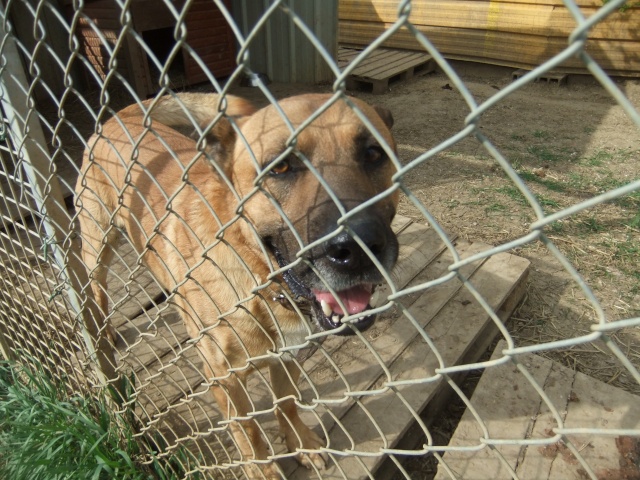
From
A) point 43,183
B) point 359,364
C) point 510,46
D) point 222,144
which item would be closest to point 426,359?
point 359,364

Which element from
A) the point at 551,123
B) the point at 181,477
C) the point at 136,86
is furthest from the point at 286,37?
the point at 181,477

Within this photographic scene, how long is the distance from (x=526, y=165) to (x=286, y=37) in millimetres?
4709

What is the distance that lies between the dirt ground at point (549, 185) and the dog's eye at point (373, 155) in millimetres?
1039

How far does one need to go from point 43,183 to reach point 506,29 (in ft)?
29.0

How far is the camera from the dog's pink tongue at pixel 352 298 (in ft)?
5.00

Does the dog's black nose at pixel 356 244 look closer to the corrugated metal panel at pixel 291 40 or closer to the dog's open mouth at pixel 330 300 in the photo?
the dog's open mouth at pixel 330 300

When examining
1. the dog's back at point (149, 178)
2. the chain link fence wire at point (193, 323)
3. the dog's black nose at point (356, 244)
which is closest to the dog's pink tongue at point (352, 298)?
the chain link fence wire at point (193, 323)

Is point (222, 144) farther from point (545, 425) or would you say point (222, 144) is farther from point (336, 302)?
point (545, 425)

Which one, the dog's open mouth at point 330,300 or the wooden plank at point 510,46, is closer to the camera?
the dog's open mouth at point 330,300

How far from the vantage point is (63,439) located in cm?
212

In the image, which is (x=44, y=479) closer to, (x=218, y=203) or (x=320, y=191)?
(x=218, y=203)

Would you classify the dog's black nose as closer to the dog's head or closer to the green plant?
the dog's head

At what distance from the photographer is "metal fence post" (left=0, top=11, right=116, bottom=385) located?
171cm

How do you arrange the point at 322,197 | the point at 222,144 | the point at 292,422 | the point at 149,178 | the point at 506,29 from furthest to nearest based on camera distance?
the point at 506,29, the point at 149,178, the point at 292,422, the point at 222,144, the point at 322,197
